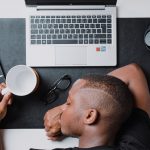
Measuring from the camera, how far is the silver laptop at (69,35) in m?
1.04

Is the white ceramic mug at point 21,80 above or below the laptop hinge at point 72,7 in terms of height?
below

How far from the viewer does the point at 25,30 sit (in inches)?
41.7

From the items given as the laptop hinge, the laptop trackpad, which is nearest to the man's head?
the laptop trackpad

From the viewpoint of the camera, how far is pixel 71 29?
1.04 metres

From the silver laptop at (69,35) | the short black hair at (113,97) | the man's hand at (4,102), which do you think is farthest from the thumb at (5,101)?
the short black hair at (113,97)

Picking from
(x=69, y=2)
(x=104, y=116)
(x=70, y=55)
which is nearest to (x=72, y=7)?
(x=69, y=2)

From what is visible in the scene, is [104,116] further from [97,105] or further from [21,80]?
[21,80]

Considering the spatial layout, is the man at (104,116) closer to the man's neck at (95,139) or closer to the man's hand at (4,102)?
the man's neck at (95,139)

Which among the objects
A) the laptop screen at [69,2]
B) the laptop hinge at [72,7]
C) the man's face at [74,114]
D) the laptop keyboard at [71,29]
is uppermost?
the laptop screen at [69,2]

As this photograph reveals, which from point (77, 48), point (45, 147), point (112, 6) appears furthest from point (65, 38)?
point (45, 147)

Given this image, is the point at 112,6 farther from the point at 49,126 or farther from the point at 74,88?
the point at 49,126

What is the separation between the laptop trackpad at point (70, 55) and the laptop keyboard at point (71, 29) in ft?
0.06

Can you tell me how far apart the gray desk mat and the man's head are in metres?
0.14

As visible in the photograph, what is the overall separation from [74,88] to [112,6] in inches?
12.4
